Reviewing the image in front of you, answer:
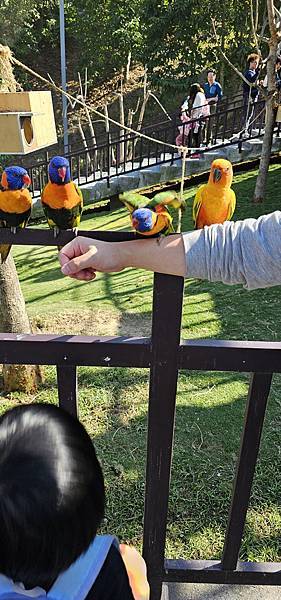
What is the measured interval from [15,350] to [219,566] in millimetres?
1035

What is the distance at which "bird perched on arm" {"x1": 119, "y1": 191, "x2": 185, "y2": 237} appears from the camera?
101 cm

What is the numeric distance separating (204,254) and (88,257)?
247mm

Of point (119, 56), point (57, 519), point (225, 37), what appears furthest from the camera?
point (119, 56)

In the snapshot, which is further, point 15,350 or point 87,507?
point 15,350

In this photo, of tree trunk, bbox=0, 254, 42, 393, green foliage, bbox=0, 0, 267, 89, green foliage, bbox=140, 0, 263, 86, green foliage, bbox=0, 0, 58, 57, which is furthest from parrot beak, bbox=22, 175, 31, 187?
green foliage, bbox=0, 0, 58, 57

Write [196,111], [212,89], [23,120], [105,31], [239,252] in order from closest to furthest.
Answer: [239,252], [23,120], [196,111], [212,89], [105,31]

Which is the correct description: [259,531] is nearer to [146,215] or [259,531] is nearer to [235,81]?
[146,215]

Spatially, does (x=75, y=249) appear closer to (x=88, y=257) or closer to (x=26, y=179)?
(x=88, y=257)

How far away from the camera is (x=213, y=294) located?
184 inches

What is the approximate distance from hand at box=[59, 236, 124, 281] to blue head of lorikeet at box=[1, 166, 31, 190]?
0.42 meters

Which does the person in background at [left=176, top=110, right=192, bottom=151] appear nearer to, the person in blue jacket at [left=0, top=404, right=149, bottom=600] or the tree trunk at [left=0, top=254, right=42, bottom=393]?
the tree trunk at [left=0, top=254, right=42, bottom=393]

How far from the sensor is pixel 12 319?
3289 mm

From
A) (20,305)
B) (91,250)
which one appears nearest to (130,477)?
(20,305)

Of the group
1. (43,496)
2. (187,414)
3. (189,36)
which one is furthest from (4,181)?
(189,36)
